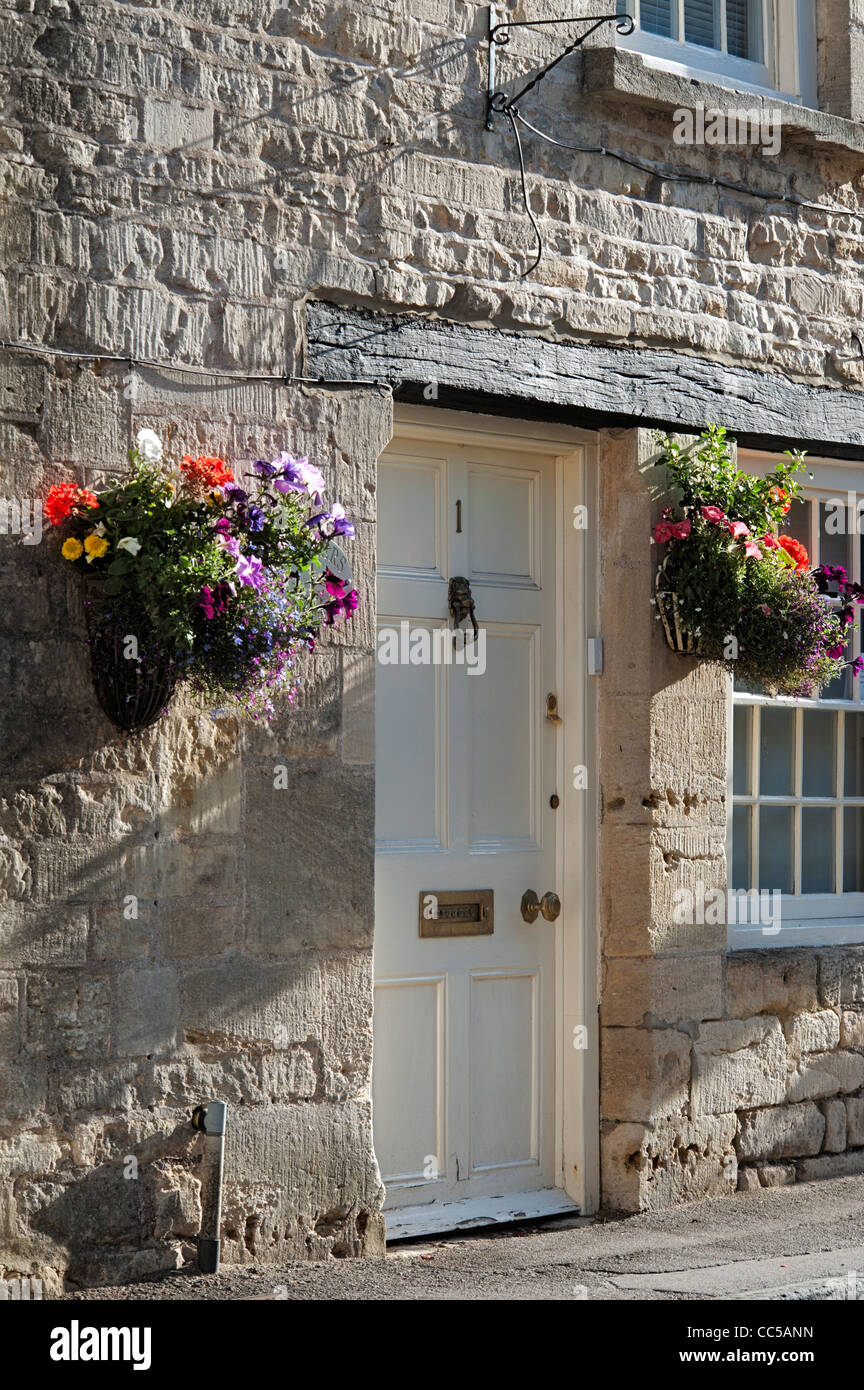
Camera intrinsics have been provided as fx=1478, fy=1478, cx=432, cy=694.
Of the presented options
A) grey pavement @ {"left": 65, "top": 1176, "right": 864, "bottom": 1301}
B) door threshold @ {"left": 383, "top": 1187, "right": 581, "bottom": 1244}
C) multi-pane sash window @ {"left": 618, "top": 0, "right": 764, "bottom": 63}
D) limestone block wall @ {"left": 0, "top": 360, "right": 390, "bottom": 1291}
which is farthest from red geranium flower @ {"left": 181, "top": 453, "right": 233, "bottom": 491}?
multi-pane sash window @ {"left": 618, "top": 0, "right": 764, "bottom": 63}

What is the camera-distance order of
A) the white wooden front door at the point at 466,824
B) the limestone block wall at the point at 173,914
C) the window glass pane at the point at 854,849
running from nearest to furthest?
the limestone block wall at the point at 173,914
the white wooden front door at the point at 466,824
the window glass pane at the point at 854,849

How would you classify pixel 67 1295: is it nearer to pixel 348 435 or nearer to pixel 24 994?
pixel 24 994

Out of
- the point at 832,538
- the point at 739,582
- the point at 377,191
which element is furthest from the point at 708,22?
the point at 739,582

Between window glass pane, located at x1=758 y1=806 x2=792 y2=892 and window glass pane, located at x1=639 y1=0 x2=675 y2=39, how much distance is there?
3.06 m

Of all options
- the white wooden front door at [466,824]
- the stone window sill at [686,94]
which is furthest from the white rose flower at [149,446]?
the stone window sill at [686,94]

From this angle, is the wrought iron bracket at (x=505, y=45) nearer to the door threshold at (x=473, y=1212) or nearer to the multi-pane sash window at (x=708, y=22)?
the multi-pane sash window at (x=708, y=22)

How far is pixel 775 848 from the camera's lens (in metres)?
5.88

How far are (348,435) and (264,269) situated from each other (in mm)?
576

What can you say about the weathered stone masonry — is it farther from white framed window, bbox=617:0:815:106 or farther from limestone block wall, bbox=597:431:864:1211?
white framed window, bbox=617:0:815:106

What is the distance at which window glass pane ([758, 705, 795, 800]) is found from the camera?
19.2 feet

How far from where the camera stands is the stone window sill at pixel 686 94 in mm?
5242

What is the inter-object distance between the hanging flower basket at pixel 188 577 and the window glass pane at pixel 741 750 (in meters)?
2.14

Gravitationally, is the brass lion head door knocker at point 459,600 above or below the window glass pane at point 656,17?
below

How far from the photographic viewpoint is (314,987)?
4594 mm
